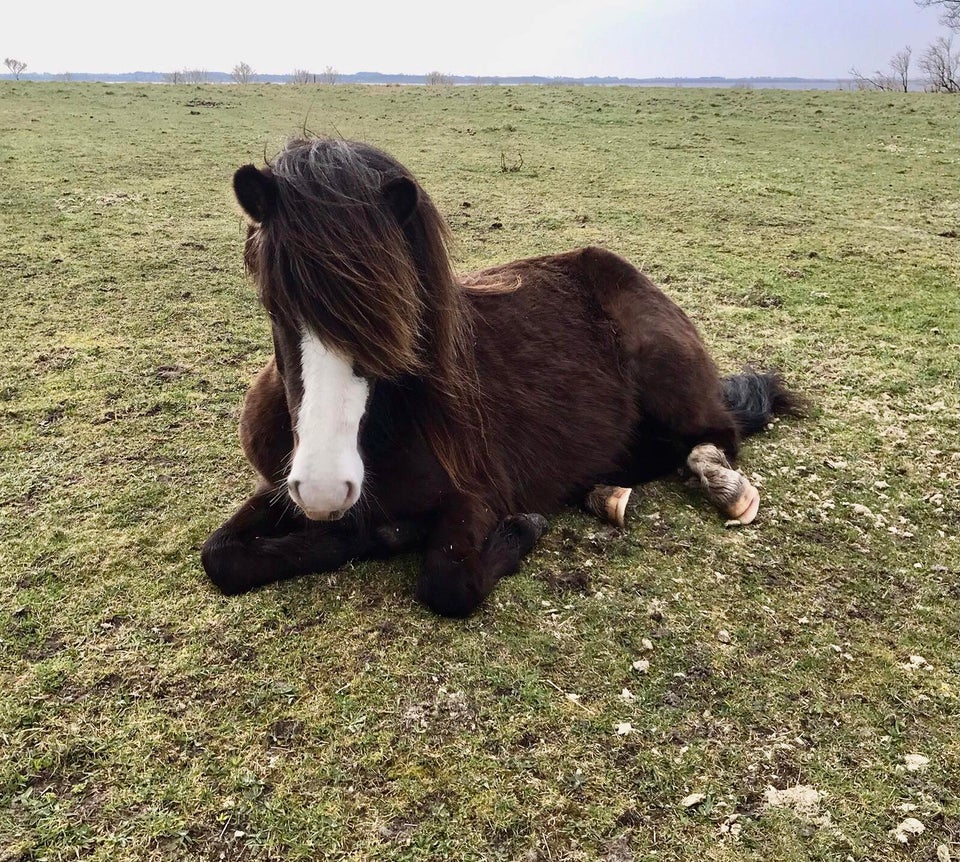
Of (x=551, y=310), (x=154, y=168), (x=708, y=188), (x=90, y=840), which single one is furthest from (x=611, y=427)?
(x=154, y=168)

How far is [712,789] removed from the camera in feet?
5.83

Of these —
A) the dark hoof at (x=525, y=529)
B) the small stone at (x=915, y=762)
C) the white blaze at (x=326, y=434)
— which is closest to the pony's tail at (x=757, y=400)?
the dark hoof at (x=525, y=529)

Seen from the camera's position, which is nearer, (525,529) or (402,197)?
(402,197)

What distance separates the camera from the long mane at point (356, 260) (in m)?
1.95

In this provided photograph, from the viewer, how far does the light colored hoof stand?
9.75 feet

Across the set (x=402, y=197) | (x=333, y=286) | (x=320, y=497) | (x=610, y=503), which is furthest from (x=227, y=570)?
(x=610, y=503)

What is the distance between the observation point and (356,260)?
1967 mm

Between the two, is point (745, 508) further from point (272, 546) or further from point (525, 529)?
point (272, 546)

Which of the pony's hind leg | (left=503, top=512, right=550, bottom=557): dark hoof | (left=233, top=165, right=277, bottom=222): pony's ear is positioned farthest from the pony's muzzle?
the pony's hind leg

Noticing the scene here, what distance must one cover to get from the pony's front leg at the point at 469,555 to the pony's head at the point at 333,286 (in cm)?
52

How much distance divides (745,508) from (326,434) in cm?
189

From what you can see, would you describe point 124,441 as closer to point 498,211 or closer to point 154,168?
point 498,211

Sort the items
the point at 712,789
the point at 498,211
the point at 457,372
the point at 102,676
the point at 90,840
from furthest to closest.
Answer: the point at 498,211 → the point at 457,372 → the point at 102,676 → the point at 712,789 → the point at 90,840

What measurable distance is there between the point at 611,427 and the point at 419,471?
1.11m
